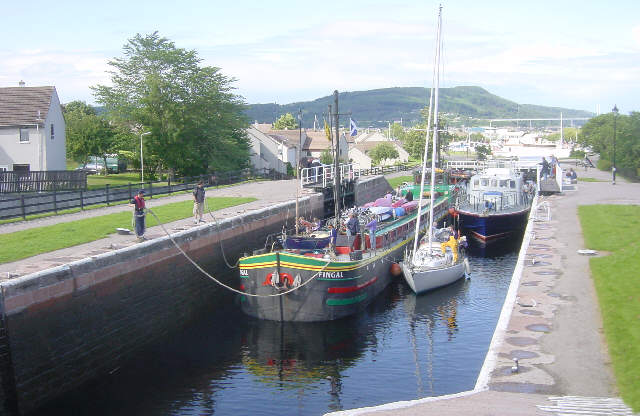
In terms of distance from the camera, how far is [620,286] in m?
20.4

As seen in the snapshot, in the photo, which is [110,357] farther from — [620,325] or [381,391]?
[620,325]

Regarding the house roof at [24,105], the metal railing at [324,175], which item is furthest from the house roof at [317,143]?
the house roof at [24,105]

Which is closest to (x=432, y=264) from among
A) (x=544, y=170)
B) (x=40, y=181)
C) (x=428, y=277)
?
(x=428, y=277)

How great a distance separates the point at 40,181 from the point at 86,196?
39.0ft

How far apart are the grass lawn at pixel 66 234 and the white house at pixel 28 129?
2166cm

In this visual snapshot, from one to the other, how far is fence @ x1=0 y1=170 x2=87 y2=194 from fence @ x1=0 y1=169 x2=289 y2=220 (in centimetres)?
224

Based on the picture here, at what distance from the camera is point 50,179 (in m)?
47.0

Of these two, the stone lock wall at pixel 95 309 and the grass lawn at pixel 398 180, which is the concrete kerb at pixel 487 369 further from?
the grass lawn at pixel 398 180

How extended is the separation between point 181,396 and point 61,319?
3.93 meters

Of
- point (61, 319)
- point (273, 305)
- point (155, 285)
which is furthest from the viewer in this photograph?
point (273, 305)

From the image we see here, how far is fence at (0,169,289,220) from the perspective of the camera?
3058 cm

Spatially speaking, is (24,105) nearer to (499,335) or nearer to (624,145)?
(499,335)

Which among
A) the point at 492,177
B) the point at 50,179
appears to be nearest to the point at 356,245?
the point at 492,177

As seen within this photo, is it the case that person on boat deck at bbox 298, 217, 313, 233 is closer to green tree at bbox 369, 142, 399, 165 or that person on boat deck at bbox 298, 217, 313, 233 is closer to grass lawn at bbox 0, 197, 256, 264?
grass lawn at bbox 0, 197, 256, 264
